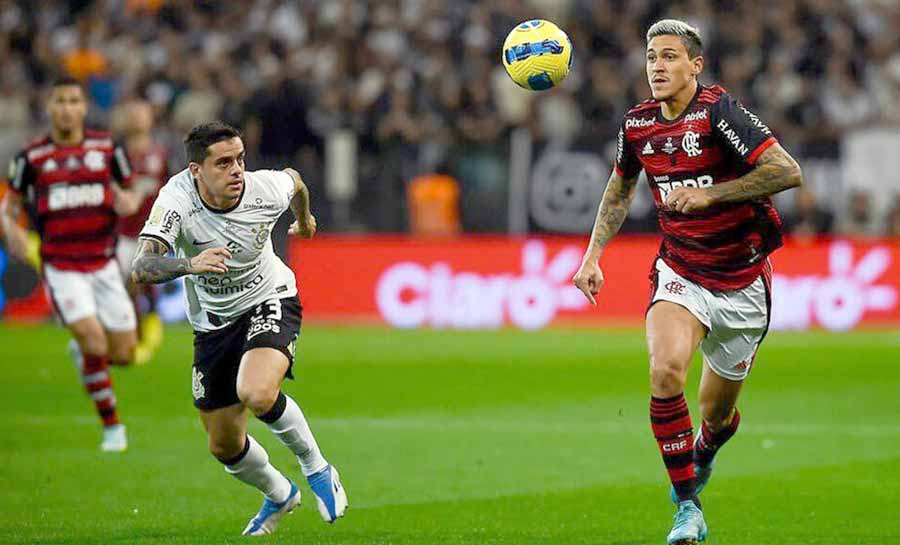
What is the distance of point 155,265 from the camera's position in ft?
24.5

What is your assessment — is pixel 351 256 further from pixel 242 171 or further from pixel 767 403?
pixel 242 171

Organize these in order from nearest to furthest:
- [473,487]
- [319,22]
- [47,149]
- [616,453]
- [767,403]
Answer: [473,487] → [616,453] → [47,149] → [767,403] → [319,22]

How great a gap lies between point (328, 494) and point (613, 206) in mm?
2146

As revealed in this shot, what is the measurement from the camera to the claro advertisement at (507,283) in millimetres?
20609

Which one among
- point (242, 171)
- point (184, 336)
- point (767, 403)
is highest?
point (242, 171)

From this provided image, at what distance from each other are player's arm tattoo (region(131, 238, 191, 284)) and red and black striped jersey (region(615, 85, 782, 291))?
242 centimetres

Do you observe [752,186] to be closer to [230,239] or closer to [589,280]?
[589,280]

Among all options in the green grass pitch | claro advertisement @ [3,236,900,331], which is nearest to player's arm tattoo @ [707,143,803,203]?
the green grass pitch

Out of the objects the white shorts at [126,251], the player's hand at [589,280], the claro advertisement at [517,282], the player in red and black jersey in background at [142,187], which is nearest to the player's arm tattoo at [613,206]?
the player's hand at [589,280]

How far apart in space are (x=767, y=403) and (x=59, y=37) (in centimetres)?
1580

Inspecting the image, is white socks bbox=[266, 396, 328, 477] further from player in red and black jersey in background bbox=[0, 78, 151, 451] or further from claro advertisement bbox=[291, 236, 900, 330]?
claro advertisement bbox=[291, 236, 900, 330]

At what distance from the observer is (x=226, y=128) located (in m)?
7.82

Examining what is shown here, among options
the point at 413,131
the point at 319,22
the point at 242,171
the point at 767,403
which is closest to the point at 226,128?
the point at 242,171

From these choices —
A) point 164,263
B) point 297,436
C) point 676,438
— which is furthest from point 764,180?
point 164,263
